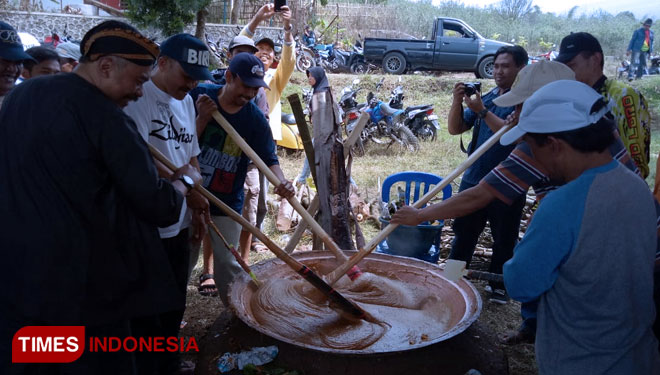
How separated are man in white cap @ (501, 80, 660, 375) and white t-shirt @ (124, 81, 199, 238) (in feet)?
5.24

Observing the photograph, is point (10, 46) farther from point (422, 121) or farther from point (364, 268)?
point (422, 121)

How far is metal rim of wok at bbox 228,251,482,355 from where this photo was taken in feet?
6.87

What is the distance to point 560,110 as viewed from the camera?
5.13 feet

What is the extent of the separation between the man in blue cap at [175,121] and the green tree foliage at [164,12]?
4.43 meters

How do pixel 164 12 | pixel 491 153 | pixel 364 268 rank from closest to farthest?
pixel 364 268 → pixel 491 153 → pixel 164 12

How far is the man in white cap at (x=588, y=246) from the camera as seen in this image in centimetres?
151

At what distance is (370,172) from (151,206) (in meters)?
6.76

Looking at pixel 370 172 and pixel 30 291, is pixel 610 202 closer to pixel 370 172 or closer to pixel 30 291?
pixel 30 291

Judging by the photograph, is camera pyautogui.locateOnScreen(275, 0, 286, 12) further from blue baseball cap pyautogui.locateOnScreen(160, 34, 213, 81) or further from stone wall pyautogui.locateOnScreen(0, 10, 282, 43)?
stone wall pyautogui.locateOnScreen(0, 10, 282, 43)

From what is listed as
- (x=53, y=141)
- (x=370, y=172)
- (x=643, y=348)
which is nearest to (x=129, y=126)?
(x=53, y=141)

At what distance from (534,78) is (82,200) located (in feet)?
7.98

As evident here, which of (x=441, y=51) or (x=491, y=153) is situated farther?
(x=441, y=51)

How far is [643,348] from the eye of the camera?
1.62 meters

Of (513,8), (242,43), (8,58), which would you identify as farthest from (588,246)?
(513,8)
